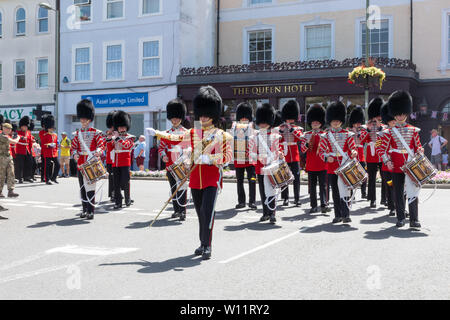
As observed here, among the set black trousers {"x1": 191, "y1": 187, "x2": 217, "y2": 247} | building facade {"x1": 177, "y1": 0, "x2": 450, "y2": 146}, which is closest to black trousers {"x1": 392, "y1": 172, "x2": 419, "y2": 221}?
black trousers {"x1": 191, "y1": 187, "x2": 217, "y2": 247}

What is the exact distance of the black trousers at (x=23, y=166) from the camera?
65.8 feet

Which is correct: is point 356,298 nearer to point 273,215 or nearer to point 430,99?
point 273,215

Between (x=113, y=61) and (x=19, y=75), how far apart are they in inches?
283

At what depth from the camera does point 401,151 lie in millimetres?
9117

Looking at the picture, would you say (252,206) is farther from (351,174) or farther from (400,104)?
(400,104)

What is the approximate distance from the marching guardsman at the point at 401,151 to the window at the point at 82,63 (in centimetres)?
2397

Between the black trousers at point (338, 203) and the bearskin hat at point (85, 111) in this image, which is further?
the bearskin hat at point (85, 111)

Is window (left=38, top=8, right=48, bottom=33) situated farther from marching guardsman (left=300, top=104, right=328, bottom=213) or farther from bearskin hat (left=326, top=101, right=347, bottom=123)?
bearskin hat (left=326, top=101, right=347, bottom=123)

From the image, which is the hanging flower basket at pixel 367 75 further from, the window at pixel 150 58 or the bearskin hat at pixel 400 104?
the window at pixel 150 58

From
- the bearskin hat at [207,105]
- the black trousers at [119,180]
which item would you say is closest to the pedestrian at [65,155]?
the black trousers at [119,180]

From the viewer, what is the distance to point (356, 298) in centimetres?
491

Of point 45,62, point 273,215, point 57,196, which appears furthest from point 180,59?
point 273,215

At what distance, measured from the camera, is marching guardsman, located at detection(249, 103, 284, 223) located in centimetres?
966
